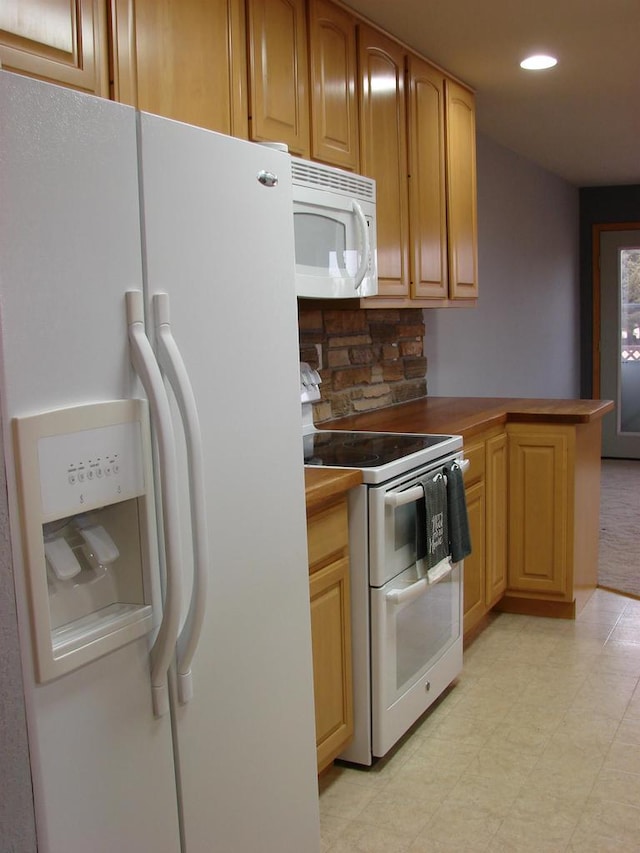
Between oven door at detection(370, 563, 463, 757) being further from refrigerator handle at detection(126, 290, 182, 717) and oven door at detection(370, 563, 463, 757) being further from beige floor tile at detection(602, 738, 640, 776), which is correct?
refrigerator handle at detection(126, 290, 182, 717)

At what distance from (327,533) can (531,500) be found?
1.74 metres

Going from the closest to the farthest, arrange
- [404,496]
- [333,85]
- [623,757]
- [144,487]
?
1. [144,487]
2. [404,496]
3. [623,757]
4. [333,85]

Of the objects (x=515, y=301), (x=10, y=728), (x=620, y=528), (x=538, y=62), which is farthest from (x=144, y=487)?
(x=515, y=301)

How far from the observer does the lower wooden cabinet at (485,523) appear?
3393 millimetres

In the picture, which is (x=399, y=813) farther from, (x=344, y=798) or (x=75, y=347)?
(x=75, y=347)

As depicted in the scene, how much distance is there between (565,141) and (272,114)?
3.69 metres

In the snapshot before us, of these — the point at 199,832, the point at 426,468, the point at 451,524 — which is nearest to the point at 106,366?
the point at 199,832

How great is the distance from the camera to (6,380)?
3.85ft

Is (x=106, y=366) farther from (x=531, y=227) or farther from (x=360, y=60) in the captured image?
(x=531, y=227)

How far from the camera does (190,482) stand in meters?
1.50

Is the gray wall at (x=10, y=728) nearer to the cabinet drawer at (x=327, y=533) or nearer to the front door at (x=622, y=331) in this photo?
the cabinet drawer at (x=327, y=533)

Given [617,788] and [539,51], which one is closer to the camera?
[617,788]

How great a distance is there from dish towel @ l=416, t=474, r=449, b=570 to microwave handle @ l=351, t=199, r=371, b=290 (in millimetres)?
767

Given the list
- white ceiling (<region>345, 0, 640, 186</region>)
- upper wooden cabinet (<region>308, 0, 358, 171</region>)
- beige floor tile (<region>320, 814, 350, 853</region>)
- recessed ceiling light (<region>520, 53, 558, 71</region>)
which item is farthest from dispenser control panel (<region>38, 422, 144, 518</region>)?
recessed ceiling light (<region>520, 53, 558, 71</region>)
